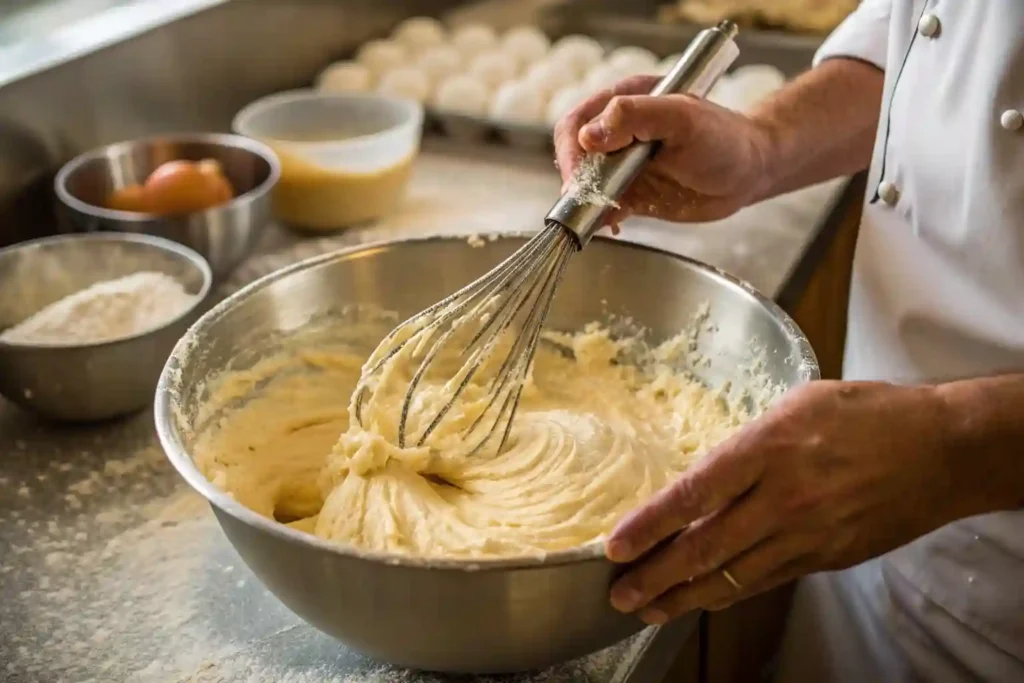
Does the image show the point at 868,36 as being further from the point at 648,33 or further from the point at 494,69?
the point at 648,33

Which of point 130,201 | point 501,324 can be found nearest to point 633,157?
point 501,324

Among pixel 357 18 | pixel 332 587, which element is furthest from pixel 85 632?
pixel 357 18

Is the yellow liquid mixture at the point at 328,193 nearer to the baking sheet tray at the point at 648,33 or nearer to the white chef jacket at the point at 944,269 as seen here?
the white chef jacket at the point at 944,269

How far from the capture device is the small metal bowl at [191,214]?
111 cm

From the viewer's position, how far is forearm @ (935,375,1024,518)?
0.65 meters

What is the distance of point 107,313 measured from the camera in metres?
0.97

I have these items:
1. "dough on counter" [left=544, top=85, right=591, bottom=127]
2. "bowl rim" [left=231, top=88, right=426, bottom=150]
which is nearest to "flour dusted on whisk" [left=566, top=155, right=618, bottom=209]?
"bowl rim" [left=231, top=88, right=426, bottom=150]

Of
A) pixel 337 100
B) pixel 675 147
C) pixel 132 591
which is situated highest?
pixel 675 147

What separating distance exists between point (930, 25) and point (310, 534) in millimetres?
646

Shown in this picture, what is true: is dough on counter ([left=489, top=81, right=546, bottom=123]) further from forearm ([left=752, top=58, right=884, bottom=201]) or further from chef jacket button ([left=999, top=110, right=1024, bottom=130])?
chef jacket button ([left=999, top=110, right=1024, bottom=130])

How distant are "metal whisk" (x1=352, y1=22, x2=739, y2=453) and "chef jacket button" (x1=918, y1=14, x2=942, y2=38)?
16 cm

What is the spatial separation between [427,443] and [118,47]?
777 mm

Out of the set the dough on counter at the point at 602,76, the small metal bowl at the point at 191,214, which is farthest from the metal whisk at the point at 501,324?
the dough on counter at the point at 602,76

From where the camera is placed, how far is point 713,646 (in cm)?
102
